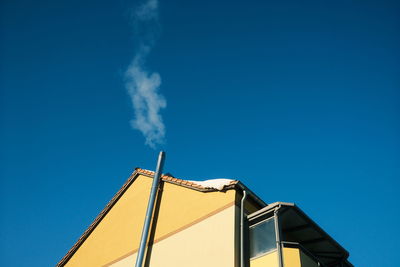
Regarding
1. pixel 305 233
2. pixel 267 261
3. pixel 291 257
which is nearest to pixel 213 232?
pixel 267 261

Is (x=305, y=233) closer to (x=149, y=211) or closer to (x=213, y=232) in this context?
(x=213, y=232)

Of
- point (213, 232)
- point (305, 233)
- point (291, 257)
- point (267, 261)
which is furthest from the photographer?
point (305, 233)

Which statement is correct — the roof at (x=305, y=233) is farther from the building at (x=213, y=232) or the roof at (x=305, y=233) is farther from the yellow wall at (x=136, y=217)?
the yellow wall at (x=136, y=217)

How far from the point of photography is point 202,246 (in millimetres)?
11391

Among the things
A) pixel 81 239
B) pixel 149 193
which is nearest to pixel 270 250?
pixel 149 193

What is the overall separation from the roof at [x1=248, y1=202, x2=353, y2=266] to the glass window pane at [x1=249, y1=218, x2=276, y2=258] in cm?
31

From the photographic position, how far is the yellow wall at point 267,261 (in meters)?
9.80

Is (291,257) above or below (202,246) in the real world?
below

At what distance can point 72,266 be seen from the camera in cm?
1780

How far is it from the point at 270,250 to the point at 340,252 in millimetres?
4285

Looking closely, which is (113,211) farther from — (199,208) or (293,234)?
(293,234)

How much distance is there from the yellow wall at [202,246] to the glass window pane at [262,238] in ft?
2.91

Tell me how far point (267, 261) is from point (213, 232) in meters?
2.18

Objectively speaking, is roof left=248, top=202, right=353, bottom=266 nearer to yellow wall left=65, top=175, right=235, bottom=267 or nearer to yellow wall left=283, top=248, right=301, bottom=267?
yellow wall left=283, top=248, right=301, bottom=267
